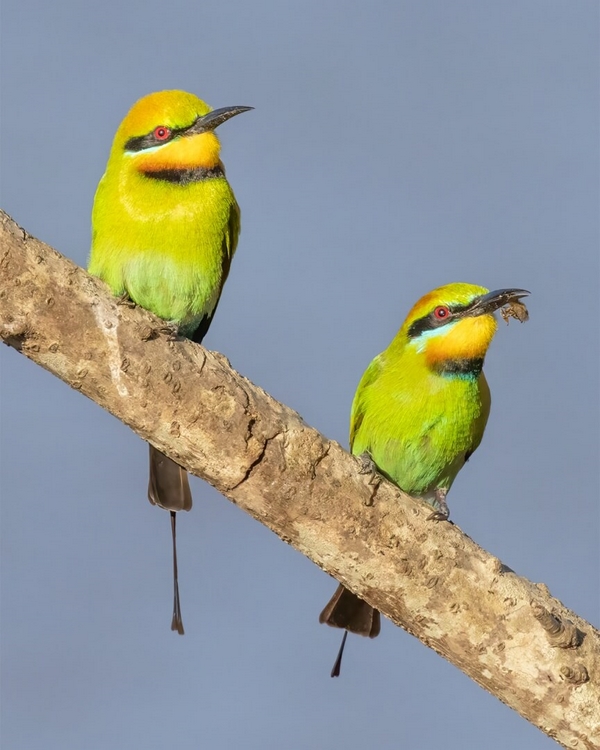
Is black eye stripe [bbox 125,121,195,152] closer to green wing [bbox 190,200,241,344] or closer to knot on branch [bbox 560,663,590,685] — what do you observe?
green wing [bbox 190,200,241,344]

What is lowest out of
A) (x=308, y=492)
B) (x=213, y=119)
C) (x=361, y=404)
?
(x=308, y=492)

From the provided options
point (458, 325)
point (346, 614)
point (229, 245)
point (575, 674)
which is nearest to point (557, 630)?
point (575, 674)

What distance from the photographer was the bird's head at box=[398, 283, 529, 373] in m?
3.08

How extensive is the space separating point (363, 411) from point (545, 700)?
1207 millimetres

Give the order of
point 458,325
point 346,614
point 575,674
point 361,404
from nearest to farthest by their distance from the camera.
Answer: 1. point 575,674
2. point 346,614
3. point 458,325
4. point 361,404

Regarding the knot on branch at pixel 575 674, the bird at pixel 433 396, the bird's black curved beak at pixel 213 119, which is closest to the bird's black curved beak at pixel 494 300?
the bird at pixel 433 396

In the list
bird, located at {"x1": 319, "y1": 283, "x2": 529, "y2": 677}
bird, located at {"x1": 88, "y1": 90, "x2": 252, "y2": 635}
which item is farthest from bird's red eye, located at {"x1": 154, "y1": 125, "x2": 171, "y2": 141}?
bird, located at {"x1": 319, "y1": 283, "x2": 529, "y2": 677}

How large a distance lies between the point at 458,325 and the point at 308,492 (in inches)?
36.9

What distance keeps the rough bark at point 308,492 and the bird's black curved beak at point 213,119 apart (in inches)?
37.7

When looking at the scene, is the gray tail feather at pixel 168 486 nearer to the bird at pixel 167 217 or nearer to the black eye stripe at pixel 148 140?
the bird at pixel 167 217

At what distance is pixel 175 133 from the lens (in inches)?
120

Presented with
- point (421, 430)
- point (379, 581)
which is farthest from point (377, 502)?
point (421, 430)

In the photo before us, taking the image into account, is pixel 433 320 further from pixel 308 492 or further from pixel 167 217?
pixel 308 492

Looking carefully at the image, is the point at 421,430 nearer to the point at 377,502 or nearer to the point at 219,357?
the point at 377,502
